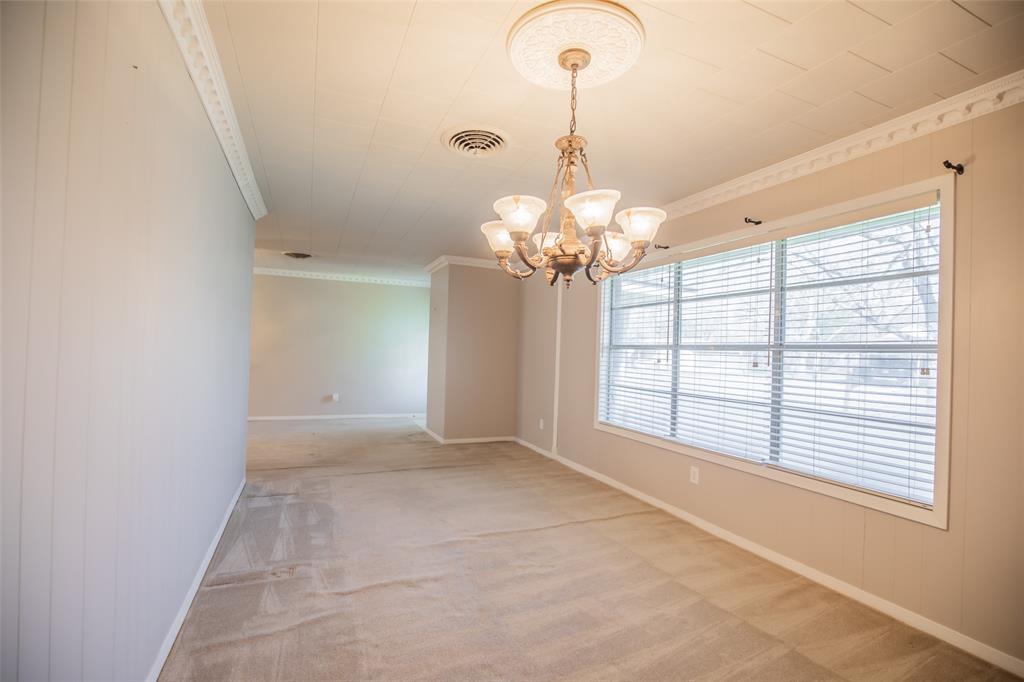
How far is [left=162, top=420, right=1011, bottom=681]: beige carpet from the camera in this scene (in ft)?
6.29

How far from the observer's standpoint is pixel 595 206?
1.73 metres

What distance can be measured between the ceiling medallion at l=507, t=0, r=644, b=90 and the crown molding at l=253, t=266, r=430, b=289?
6.89 meters

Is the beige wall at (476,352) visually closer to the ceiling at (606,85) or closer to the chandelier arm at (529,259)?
the ceiling at (606,85)

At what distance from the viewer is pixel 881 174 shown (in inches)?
99.0

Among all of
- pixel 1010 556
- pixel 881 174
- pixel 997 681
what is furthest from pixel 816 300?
pixel 997 681

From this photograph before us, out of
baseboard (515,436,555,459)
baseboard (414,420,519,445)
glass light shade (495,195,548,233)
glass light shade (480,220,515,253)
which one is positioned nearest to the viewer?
glass light shade (495,195,548,233)

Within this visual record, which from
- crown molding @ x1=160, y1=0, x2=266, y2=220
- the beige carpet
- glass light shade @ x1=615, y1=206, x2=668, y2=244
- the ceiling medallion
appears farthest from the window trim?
crown molding @ x1=160, y1=0, x2=266, y2=220

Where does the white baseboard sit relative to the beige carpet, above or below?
below

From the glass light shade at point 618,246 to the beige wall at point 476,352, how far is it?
4.38 metres

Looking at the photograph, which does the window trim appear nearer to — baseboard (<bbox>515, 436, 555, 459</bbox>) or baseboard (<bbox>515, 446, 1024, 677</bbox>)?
baseboard (<bbox>515, 446, 1024, 677</bbox>)

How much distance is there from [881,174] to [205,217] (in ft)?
11.4

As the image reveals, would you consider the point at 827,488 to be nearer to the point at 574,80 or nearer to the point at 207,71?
the point at 574,80

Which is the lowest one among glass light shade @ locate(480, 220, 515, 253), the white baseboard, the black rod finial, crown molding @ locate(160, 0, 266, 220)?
the white baseboard

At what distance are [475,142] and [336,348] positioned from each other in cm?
629
